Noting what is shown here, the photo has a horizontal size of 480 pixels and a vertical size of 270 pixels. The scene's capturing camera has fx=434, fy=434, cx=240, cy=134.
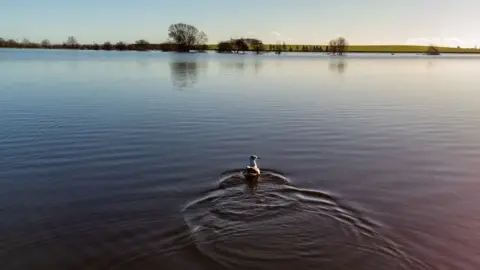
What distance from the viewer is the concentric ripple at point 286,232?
9258 millimetres

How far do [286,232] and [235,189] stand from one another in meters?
3.35

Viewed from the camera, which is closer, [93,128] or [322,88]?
[93,128]

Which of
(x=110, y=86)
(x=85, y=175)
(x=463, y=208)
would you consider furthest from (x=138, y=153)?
(x=110, y=86)

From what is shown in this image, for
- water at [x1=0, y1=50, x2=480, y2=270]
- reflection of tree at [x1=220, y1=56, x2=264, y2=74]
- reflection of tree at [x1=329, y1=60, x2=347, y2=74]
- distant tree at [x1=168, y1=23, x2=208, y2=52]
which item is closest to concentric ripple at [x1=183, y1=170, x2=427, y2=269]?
water at [x1=0, y1=50, x2=480, y2=270]

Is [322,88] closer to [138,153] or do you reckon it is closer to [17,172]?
[138,153]

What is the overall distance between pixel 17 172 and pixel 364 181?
11.7 meters

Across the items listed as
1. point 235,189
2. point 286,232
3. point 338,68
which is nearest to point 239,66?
point 338,68

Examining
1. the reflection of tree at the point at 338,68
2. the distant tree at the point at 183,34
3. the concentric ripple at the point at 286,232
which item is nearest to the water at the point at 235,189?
the concentric ripple at the point at 286,232

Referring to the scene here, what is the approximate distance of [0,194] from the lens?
12.8 m

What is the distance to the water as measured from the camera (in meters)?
9.59

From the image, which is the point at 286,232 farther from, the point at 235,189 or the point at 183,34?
the point at 183,34

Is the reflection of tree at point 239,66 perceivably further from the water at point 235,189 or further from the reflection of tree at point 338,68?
the water at point 235,189

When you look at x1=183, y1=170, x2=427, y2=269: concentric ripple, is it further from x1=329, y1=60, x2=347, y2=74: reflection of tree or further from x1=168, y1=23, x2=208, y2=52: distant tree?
x1=168, y1=23, x2=208, y2=52: distant tree

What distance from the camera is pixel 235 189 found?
1344cm
